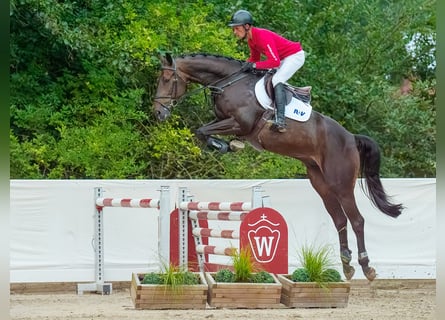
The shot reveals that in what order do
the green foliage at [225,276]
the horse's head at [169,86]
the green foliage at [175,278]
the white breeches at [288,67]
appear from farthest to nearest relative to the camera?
the horse's head at [169,86] → the white breeches at [288,67] → the green foliage at [225,276] → the green foliage at [175,278]

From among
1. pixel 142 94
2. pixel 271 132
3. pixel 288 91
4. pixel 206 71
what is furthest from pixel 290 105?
pixel 142 94

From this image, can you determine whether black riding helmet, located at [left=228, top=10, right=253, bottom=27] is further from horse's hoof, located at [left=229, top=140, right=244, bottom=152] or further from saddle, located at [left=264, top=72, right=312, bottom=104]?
horse's hoof, located at [left=229, top=140, right=244, bottom=152]

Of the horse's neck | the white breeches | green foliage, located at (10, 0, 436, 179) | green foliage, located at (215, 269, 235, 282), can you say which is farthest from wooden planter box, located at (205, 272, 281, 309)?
green foliage, located at (10, 0, 436, 179)

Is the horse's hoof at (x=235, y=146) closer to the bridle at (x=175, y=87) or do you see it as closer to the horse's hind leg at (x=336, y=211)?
the bridle at (x=175, y=87)

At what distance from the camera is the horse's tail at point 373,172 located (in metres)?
7.16

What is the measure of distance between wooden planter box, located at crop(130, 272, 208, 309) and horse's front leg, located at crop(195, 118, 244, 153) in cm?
114

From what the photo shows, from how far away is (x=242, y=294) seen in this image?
5594mm

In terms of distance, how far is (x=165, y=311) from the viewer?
555 centimetres

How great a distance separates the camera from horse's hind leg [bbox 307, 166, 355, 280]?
22.9 feet

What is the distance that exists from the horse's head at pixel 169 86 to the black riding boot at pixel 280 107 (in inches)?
30.5

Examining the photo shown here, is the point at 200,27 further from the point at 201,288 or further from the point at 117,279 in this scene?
the point at 201,288

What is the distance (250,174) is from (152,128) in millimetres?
1589

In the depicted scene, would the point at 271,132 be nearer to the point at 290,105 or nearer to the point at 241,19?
the point at 290,105

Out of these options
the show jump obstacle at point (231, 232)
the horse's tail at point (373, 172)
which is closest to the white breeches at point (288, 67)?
the show jump obstacle at point (231, 232)
